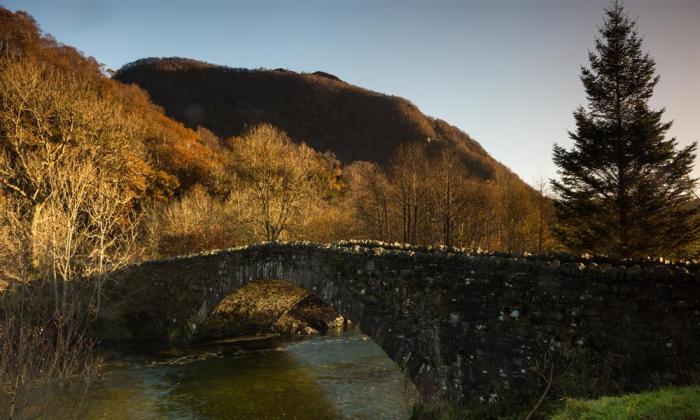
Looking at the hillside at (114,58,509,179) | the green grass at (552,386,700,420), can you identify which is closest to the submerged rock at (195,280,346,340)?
the green grass at (552,386,700,420)

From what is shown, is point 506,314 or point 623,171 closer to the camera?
point 506,314

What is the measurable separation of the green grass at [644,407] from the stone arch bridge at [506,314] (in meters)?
1.06

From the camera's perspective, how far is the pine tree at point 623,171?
20406 mm

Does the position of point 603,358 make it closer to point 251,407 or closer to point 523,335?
point 523,335

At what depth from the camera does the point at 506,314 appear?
31.7 ft

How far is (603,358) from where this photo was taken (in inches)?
333

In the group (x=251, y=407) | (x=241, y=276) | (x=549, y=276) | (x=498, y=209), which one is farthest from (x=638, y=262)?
(x=498, y=209)

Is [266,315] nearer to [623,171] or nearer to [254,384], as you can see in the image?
[254,384]

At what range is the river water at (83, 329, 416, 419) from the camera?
12336 mm

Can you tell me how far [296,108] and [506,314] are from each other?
10136 centimetres

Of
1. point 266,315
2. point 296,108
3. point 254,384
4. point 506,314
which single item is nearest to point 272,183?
point 266,315

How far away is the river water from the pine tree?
11.9 meters

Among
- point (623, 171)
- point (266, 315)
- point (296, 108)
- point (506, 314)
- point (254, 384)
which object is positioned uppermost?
point (296, 108)

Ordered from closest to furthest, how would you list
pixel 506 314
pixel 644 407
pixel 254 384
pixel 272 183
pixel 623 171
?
pixel 644 407
pixel 506 314
pixel 254 384
pixel 623 171
pixel 272 183
